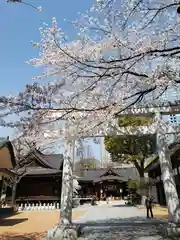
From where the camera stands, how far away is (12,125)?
6.02m

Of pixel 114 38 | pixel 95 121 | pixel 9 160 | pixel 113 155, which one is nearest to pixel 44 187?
pixel 113 155

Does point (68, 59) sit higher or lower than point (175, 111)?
higher

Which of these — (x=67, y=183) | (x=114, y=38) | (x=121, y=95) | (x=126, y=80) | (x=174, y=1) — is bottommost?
(x=67, y=183)

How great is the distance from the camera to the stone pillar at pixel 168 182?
6294mm

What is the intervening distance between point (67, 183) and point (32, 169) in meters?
15.8

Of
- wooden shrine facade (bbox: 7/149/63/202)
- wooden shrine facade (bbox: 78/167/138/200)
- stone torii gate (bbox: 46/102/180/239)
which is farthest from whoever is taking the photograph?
wooden shrine facade (bbox: 78/167/138/200)

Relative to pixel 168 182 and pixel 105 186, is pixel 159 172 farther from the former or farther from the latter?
pixel 105 186

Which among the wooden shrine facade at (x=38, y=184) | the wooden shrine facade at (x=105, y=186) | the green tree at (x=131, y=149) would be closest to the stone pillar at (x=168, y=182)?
the green tree at (x=131, y=149)

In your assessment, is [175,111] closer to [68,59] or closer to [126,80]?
[126,80]

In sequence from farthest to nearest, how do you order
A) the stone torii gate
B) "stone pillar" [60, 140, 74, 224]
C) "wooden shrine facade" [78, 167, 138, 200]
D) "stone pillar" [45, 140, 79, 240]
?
"wooden shrine facade" [78, 167, 138, 200] < "stone pillar" [60, 140, 74, 224] < the stone torii gate < "stone pillar" [45, 140, 79, 240]

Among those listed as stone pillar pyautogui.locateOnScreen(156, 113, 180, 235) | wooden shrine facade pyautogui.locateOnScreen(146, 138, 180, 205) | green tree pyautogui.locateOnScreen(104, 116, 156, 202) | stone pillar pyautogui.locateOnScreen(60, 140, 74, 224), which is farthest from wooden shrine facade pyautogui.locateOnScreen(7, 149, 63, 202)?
stone pillar pyautogui.locateOnScreen(156, 113, 180, 235)

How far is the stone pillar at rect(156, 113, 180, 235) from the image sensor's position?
20.7ft

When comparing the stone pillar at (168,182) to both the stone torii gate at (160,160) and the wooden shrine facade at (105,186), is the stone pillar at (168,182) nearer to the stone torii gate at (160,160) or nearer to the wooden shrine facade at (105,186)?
the stone torii gate at (160,160)

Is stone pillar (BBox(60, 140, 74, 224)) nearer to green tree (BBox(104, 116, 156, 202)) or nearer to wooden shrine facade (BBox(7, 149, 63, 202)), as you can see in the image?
green tree (BBox(104, 116, 156, 202))
